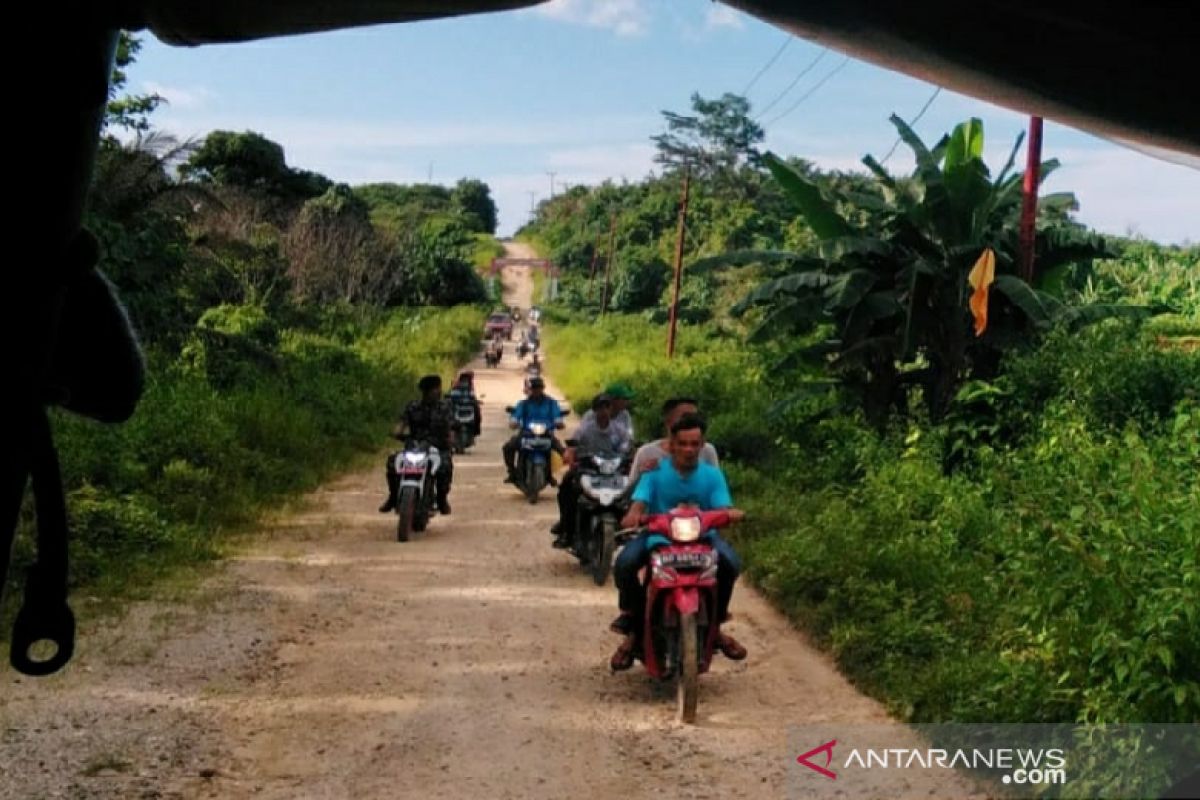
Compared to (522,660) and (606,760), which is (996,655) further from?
(522,660)

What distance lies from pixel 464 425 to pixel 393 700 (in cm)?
1168

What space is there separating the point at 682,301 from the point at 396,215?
2270 centimetres

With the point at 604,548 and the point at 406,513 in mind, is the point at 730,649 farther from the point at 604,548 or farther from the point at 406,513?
the point at 406,513

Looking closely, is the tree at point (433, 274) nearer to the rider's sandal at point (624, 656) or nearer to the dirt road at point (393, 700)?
the dirt road at point (393, 700)

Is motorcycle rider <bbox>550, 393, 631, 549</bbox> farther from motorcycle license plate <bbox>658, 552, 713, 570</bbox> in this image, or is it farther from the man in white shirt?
motorcycle license plate <bbox>658, 552, 713, 570</bbox>

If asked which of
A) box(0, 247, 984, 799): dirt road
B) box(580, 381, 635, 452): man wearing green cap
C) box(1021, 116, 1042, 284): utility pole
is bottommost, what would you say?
box(0, 247, 984, 799): dirt road

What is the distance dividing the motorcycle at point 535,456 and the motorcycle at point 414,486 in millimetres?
1938

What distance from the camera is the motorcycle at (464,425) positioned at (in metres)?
17.0

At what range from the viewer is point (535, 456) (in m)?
12.4

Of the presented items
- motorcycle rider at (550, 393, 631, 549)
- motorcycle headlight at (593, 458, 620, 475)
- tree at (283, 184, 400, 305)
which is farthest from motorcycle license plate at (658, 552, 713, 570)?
tree at (283, 184, 400, 305)

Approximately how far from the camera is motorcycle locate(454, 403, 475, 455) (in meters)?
17.0

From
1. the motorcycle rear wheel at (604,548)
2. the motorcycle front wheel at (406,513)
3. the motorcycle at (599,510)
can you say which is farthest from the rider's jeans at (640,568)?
the motorcycle front wheel at (406,513)

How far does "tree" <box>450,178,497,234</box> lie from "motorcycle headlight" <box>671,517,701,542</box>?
87603 millimetres

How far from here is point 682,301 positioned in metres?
34.8
